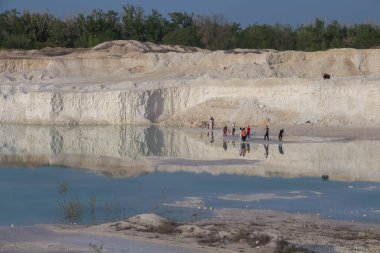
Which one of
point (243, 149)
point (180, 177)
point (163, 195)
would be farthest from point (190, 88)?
point (163, 195)

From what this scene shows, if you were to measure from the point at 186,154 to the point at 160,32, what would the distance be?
151 ft

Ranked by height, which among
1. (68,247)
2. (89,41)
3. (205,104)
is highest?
(89,41)

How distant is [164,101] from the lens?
42.8 m

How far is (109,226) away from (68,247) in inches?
72.8

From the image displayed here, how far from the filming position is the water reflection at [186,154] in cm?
2253

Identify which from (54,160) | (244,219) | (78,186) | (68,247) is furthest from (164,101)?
(68,247)

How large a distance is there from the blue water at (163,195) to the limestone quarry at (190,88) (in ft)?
56.7

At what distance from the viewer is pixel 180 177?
69.4 ft

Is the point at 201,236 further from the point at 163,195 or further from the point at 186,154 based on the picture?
the point at 186,154

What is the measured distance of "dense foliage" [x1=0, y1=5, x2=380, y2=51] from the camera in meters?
65.8

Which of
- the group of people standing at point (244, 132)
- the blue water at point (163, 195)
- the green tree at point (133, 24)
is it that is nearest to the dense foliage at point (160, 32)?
the green tree at point (133, 24)

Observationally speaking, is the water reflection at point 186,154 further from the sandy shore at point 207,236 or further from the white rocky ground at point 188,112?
the sandy shore at point 207,236

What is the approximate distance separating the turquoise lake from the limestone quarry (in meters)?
6.56

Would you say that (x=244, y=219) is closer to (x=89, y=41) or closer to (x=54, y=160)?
(x=54, y=160)
